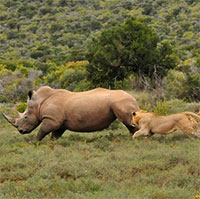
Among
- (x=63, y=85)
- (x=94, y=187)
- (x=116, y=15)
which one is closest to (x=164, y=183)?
(x=94, y=187)

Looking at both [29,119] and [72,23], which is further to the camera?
[72,23]

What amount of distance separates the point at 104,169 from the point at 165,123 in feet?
9.62

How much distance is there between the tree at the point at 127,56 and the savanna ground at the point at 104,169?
1344 cm

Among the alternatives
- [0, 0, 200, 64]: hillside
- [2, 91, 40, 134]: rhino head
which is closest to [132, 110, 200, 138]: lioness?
[2, 91, 40, 134]: rhino head

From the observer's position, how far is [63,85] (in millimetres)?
38125

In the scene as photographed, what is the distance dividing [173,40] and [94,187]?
49826 mm

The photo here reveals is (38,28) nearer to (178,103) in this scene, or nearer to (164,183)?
(178,103)

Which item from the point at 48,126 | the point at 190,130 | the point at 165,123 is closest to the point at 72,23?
the point at 48,126

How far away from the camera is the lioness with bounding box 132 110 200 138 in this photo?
10.0 metres

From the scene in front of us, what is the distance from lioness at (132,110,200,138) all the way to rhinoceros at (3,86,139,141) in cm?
31

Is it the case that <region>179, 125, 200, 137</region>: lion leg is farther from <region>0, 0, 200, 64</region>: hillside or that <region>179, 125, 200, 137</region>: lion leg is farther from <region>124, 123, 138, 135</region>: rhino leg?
<region>0, 0, 200, 64</region>: hillside

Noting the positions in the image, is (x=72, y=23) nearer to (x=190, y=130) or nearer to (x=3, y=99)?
(x=3, y=99)

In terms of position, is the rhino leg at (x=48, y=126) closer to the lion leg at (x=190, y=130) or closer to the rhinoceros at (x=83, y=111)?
Answer: the rhinoceros at (x=83, y=111)

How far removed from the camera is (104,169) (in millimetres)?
7699
